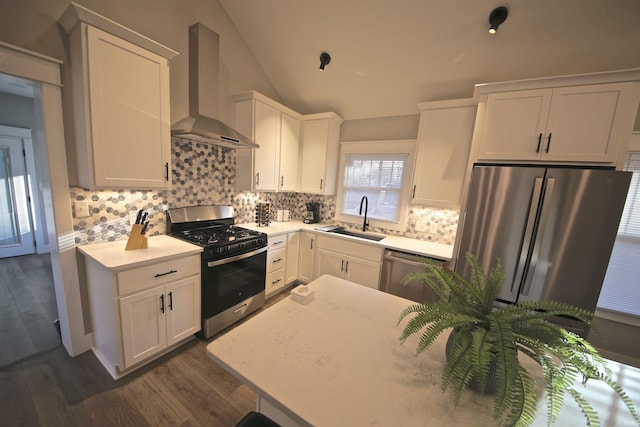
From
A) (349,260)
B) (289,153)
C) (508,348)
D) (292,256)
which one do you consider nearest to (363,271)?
(349,260)

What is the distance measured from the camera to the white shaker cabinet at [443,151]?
242 centimetres

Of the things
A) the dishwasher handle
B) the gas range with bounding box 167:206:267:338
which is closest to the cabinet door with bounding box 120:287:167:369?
the gas range with bounding box 167:206:267:338

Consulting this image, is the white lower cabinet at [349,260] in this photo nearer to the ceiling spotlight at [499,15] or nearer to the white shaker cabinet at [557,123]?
the white shaker cabinet at [557,123]

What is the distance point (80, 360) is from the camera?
1.91 m

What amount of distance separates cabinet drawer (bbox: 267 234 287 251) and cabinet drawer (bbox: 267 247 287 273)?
50mm

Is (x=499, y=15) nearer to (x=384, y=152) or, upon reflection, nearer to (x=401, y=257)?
(x=384, y=152)

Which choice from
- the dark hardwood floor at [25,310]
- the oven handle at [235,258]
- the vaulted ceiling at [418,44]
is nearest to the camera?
the vaulted ceiling at [418,44]

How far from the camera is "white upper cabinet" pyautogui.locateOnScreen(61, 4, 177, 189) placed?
1.58 m

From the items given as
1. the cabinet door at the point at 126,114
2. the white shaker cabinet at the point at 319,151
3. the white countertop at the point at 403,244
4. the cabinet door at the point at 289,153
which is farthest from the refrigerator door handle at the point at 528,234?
the cabinet door at the point at 126,114

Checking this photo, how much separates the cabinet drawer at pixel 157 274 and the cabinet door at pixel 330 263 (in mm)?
1525

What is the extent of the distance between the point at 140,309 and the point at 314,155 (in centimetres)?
258

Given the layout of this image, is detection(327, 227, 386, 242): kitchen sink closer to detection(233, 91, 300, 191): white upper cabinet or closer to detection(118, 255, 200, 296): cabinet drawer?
detection(233, 91, 300, 191): white upper cabinet

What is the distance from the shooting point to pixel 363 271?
9.27 ft

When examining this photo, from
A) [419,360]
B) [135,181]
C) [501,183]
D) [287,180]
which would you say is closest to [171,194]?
[135,181]
